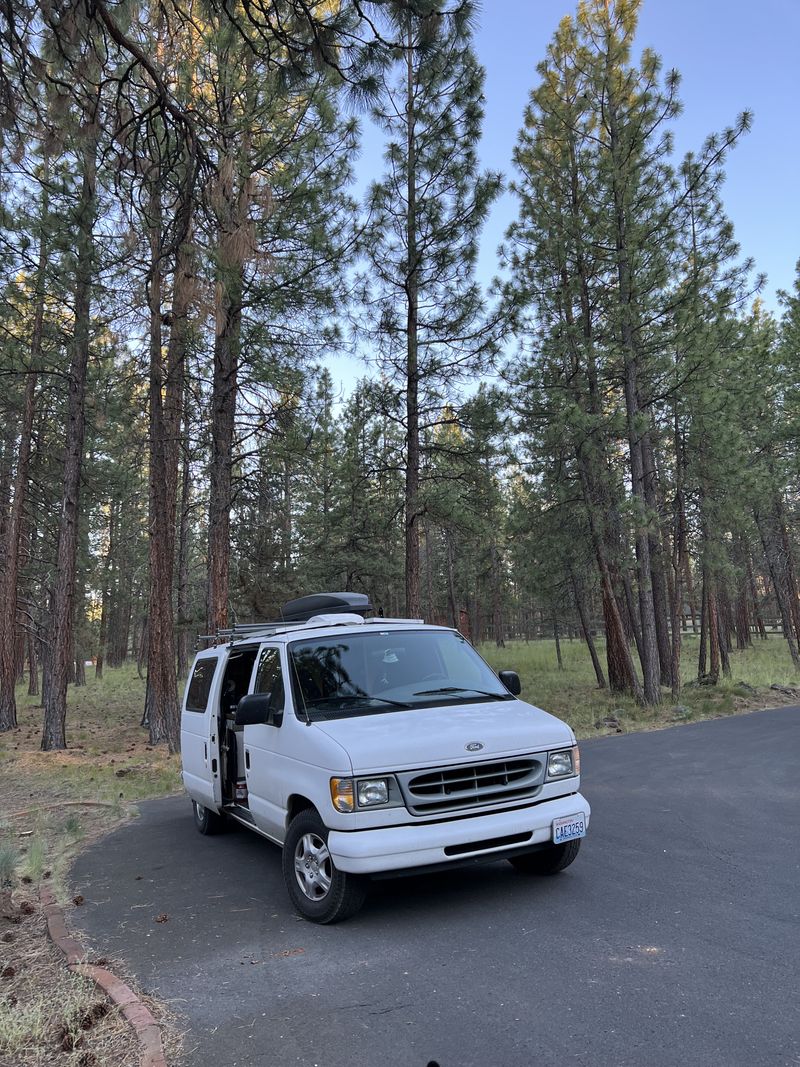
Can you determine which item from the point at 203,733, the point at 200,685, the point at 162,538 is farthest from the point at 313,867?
the point at 162,538

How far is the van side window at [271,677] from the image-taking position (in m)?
5.74

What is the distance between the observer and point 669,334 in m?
16.9

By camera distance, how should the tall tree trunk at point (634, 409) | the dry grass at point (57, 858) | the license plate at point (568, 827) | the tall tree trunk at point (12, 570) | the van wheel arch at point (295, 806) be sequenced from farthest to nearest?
the tall tree trunk at point (12, 570)
the tall tree trunk at point (634, 409)
the van wheel arch at point (295, 806)
the license plate at point (568, 827)
the dry grass at point (57, 858)

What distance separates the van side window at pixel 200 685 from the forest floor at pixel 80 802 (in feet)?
5.70

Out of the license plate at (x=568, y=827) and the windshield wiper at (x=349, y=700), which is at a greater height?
the windshield wiper at (x=349, y=700)

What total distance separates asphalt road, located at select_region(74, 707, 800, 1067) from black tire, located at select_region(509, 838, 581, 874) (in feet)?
0.43

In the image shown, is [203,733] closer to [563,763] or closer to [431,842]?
[431,842]

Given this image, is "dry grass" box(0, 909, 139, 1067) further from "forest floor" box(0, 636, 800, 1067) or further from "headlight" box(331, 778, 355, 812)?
"headlight" box(331, 778, 355, 812)

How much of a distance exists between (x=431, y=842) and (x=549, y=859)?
1.44 m

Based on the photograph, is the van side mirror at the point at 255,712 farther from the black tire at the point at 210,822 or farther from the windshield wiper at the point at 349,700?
the black tire at the point at 210,822

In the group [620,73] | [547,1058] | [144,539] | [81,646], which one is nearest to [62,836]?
[547,1058]

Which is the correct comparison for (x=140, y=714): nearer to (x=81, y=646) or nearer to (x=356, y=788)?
(x=81, y=646)

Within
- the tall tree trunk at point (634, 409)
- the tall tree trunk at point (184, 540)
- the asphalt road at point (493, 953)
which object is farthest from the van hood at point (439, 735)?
the tall tree trunk at point (634, 409)

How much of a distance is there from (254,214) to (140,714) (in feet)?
55.1
